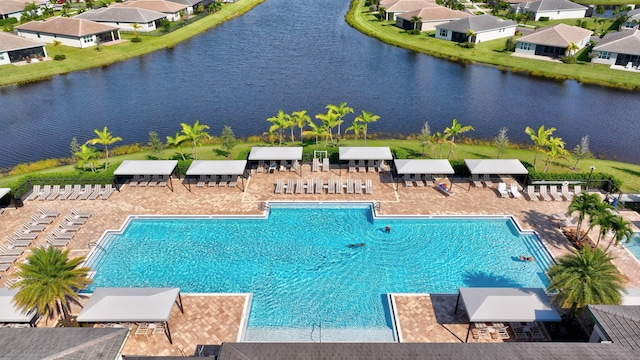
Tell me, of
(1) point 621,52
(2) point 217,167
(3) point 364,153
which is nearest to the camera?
(2) point 217,167

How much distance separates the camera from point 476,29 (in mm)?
80750

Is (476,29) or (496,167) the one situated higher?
(476,29)

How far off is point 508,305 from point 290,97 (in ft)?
139

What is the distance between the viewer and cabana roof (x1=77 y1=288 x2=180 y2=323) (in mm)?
21219

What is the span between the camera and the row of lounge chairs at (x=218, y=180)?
1415 inches

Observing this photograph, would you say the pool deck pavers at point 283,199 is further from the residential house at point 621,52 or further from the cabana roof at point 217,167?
the residential house at point 621,52

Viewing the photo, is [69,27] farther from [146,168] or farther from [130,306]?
[130,306]

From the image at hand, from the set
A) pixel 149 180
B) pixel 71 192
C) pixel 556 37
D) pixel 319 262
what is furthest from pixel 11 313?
pixel 556 37

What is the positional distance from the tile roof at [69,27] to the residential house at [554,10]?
296 ft

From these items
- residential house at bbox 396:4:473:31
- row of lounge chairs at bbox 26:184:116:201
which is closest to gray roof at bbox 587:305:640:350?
row of lounge chairs at bbox 26:184:116:201

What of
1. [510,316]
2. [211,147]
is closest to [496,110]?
[211,147]

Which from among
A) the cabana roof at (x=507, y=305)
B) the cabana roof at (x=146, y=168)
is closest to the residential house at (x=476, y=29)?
the cabana roof at (x=146, y=168)

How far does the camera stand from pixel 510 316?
21250 millimetres

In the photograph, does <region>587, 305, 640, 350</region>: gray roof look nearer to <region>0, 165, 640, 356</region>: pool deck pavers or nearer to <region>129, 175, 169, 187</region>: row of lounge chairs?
<region>0, 165, 640, 356</region>: pool deck pavers
